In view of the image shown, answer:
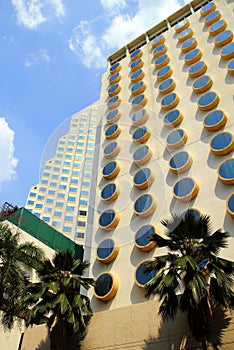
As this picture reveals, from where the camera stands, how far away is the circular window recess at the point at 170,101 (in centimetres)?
2877

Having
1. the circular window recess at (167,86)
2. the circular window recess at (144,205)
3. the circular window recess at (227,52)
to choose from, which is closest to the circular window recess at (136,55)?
the circular window recess at (167,86)

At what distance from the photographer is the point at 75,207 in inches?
3071

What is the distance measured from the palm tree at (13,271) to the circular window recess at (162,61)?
2371 centimetres

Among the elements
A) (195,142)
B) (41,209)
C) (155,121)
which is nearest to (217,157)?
(195,142)

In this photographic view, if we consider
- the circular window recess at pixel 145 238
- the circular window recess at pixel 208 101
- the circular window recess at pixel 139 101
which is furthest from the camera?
the circular window recess at pixel 139 101

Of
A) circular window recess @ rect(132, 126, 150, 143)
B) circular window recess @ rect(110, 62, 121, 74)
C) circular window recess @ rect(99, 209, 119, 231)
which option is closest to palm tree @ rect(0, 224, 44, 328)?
circular window recess @ rect(99, 209, 119, 231)

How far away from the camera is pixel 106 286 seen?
21.4 metres

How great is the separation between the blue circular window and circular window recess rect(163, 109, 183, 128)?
2549 millimetres

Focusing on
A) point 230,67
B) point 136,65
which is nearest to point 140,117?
point 230,67

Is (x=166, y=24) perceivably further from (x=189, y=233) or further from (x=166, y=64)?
(x=189, y=233)

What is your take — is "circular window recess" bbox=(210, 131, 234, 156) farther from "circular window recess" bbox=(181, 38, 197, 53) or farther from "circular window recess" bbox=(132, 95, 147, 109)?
"circular window recess" bbox=(181, 38, 197, 53)

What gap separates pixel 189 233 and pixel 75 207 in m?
64.4

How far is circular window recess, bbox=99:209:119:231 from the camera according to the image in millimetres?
24750

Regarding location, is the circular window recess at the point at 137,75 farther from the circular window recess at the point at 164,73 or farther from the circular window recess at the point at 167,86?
the circular window recess at the point at 167,86
